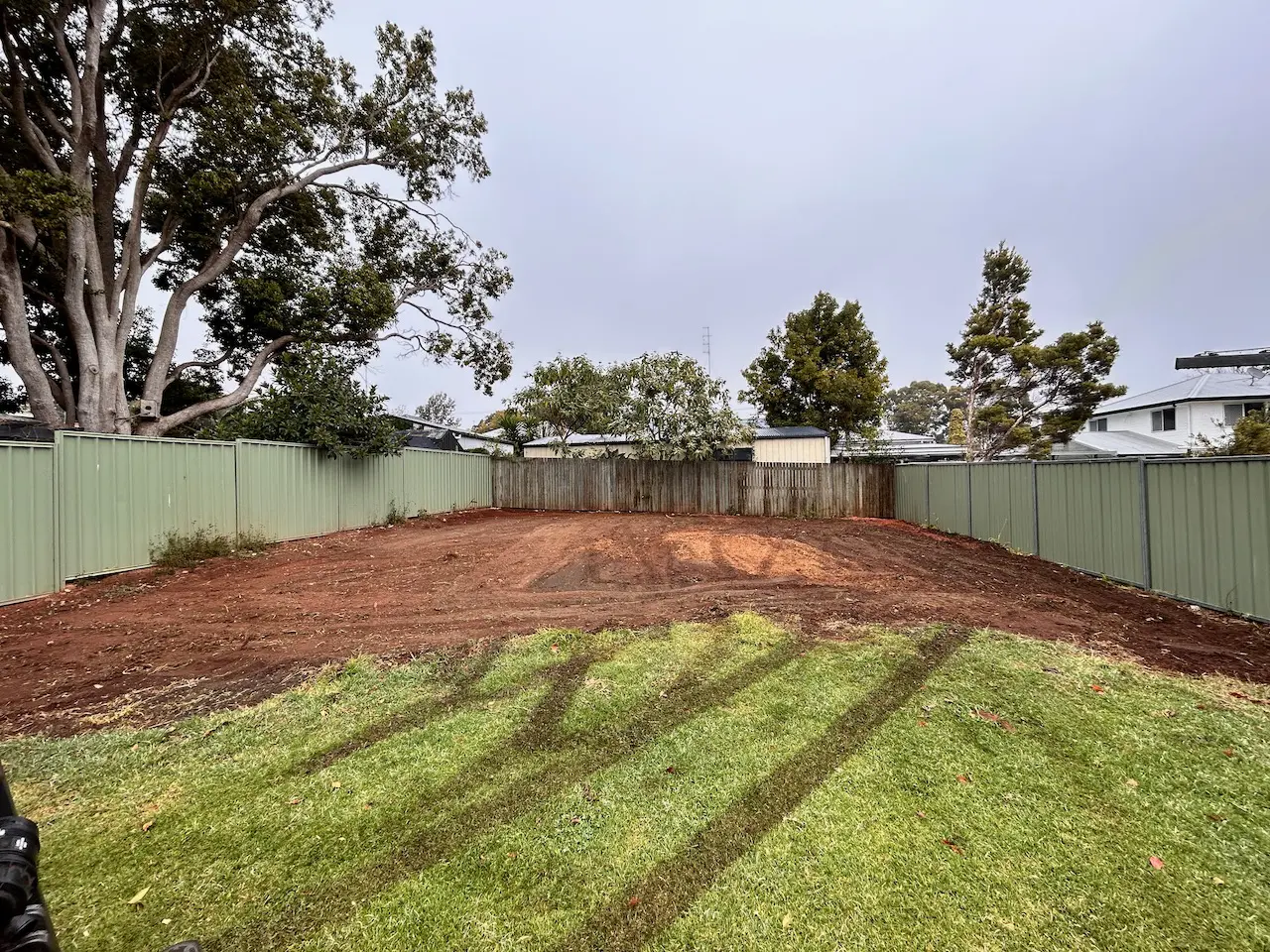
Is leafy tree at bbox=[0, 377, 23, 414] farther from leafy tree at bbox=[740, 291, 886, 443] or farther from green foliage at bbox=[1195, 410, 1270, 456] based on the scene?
green foliage at bbox=[1195, 410, 1270, 456]

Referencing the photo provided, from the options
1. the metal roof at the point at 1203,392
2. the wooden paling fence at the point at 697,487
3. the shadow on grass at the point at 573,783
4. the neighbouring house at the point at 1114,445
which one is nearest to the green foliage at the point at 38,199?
the shadow on grass at the point at 573,783

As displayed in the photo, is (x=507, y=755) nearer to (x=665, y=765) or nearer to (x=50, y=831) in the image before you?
(x=665, y=765)

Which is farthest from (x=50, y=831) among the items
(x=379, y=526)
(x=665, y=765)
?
(x=379, y=526)

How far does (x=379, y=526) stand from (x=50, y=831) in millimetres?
9860

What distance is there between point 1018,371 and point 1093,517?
14603 mm

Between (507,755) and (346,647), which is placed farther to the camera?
(346,647)

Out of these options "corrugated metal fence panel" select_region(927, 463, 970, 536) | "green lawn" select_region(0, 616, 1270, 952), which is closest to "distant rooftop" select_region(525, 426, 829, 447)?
"corrugated metal fence panel" select_region(927, 463, 970, 536)

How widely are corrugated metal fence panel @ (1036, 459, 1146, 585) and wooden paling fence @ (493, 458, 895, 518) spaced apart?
604cm

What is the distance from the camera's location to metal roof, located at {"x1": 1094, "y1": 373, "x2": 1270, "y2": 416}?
57.0 feet

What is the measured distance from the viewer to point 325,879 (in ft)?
5.56

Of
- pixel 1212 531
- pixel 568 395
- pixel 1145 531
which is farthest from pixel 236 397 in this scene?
pixel 1212 531

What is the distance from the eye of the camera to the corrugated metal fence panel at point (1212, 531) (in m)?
4.06

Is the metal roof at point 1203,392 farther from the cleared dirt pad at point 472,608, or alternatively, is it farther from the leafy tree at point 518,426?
the leafy tree at point 518,426

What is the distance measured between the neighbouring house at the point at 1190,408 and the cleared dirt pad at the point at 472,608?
17.5 meters
